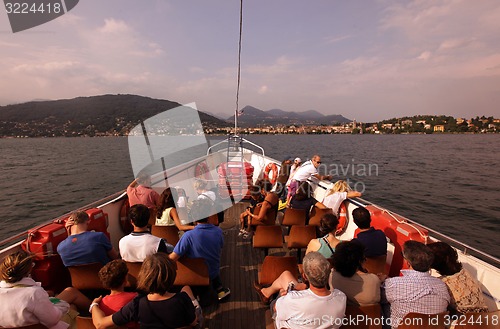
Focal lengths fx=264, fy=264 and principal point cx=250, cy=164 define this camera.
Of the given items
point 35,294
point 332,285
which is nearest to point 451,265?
point 332,285

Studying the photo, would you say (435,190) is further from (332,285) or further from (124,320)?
(124,320)

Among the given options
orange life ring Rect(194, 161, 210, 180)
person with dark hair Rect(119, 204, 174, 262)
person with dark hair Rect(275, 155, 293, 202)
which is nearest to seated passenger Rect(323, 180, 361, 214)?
person with dark hair Rect(275, 155, 293, 202)

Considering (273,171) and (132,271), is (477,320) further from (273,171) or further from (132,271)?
(273,171)

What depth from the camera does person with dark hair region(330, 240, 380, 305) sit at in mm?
2039

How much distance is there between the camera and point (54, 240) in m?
2.89

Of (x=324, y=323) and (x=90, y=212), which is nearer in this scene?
(x=324, y=323)

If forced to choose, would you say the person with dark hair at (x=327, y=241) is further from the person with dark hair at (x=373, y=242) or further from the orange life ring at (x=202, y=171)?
the orange life ring at (x=202, y=171)

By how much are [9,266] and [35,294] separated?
0.86 feet

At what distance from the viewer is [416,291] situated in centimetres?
201

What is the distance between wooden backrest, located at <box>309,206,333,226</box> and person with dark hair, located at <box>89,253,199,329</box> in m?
2.87

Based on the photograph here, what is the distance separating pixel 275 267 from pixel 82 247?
1921 millimetres

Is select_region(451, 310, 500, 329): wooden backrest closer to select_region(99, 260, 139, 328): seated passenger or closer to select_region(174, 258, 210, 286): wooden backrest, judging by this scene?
select_region(174, 258, 210, 286): wooden backrest

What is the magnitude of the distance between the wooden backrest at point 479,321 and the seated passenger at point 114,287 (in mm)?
2436

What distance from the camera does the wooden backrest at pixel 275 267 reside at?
8.75 feet
